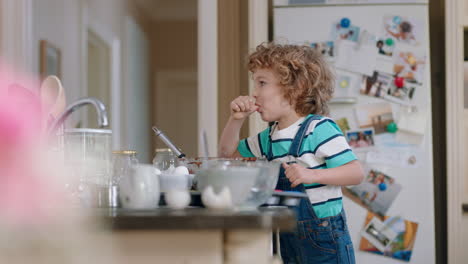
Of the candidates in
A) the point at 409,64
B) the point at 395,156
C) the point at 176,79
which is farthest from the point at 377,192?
the point at 176,79

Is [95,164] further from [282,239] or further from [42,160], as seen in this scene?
[282,239]

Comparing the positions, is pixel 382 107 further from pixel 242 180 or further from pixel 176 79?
pixel 176 79

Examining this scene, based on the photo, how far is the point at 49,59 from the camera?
12.0 feet

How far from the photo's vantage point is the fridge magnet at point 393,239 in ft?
9.62

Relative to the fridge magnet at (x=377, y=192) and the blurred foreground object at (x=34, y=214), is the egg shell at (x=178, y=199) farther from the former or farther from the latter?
the fridge magnet at (x=377, y=192)

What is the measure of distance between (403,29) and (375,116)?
0.47 m

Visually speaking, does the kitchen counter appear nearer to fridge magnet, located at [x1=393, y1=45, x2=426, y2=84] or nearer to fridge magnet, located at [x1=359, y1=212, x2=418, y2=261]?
fridge magnet, located at [x1=359, y1=212, x2=418, y2=261]

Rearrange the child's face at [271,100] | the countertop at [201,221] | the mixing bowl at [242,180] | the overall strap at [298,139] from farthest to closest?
the child's face at [271,100], the overall strap at [298,139], the mixing bowl at [242,180], the countertop at [201,221]

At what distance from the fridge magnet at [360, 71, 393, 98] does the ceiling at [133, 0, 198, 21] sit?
3750mm

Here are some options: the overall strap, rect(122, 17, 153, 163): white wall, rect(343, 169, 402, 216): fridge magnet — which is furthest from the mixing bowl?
rect(122, 17, 153, 163): white wall

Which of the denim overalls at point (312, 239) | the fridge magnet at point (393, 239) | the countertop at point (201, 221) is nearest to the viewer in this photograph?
the countertop at point (201, 221)

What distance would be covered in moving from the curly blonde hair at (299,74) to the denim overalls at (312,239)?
1.06 ft

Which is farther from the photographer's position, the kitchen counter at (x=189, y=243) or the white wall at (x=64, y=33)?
the white wall at (x=64, y=33)

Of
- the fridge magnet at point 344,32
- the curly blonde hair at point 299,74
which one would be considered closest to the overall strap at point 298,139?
the curly blonde hair at point 299,74
